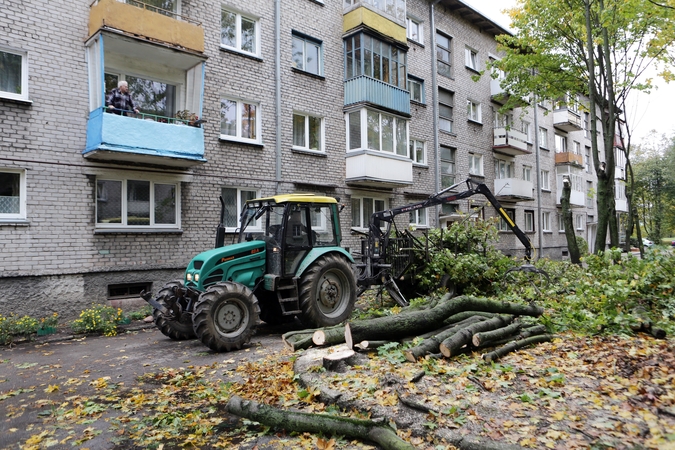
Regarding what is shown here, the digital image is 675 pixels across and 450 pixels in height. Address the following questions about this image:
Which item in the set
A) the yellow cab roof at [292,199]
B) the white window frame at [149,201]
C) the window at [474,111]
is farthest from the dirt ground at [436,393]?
the window at [474,111]

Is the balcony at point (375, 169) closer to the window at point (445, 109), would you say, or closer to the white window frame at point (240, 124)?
the white window frame at point (240, 124)

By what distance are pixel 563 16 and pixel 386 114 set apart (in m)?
6.76

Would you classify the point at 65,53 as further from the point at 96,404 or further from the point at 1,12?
the point at 96,404

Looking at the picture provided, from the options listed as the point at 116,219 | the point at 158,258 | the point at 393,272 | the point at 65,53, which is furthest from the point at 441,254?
the point at 65,53

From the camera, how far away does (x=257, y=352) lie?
7203 mm

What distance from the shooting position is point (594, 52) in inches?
581

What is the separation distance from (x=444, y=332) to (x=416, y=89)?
15.9 meters

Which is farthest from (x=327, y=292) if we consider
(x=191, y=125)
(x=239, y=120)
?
(x=239, y=120)

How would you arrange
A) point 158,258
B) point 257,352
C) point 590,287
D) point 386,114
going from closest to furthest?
point 257,352 → point 590,287 → point 158,258 → point 386,114

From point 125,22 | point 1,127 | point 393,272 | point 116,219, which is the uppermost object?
point 125,22

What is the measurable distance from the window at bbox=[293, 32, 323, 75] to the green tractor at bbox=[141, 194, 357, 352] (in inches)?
323

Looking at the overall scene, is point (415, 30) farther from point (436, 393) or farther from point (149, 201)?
point (436, 393)

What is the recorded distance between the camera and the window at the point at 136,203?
10.9 m

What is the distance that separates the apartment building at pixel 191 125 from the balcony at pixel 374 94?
0.07 meters
